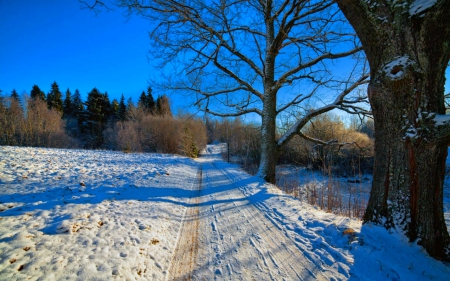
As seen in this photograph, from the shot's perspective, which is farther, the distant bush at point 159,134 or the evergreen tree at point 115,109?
the evergreen tree at point 115,109

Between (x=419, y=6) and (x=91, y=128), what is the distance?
48.4m

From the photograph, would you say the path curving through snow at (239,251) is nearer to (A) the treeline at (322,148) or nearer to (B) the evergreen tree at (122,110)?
(A) the treeline at (322,148)

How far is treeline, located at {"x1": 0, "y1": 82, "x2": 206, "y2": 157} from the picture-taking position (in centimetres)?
2522

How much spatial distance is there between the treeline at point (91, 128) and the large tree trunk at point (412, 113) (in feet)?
72.5

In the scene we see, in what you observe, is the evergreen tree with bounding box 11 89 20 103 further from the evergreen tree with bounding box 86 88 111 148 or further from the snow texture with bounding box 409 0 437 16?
the snow texture with bounding box 409 0 437 16

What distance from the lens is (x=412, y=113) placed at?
75.9 inches

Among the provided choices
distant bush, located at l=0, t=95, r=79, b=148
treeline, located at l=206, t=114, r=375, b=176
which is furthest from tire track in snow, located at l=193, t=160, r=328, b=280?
distant bush, located at l=0, t=95, r=79, b=148

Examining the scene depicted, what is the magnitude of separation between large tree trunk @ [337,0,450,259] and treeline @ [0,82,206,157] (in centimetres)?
2211

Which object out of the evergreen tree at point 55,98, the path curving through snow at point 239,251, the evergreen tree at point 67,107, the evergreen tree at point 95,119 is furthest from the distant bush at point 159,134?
the path curving through snow at point 239,251

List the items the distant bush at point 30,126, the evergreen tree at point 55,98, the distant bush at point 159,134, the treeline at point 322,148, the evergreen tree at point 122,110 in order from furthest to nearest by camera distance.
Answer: the evergreen tree at point 122,110, the evergreen tree at point 55,98, the distant bush at point 159,134, the distant bush at point 30,126, the treeline at point 322,148

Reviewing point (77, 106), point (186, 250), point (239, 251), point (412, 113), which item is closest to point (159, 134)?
point (77, 106)

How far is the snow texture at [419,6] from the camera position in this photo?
5.80 ft

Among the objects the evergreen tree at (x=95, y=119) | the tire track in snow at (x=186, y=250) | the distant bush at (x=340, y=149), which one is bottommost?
the tire track in snow at (x=186, y=250)

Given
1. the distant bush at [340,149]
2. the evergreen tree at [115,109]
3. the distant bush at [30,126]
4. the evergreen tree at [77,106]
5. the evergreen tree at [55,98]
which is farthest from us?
the evergreen tree at [115,109]
